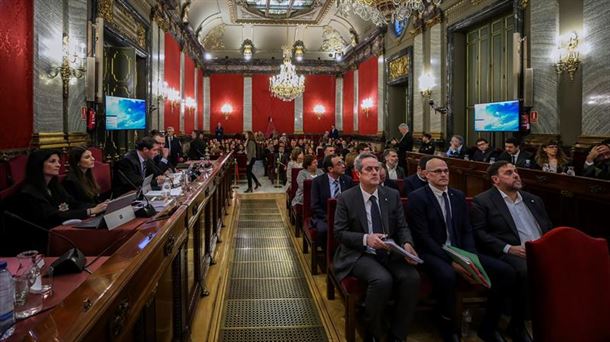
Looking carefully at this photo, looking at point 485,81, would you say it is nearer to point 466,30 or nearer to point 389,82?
point 466,30

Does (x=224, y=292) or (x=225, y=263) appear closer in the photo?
(x=224, y=292)

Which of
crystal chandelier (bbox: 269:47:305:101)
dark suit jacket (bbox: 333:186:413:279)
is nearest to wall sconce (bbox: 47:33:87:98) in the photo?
dark suit jacket (bbox: 333:186:413:279)

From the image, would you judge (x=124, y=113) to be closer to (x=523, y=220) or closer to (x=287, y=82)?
(x=523, y=220)

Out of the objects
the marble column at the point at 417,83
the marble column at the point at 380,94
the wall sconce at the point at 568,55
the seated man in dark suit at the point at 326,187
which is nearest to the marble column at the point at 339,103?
the marble column at the point at 380,94

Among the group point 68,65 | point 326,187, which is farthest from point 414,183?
point 68,65

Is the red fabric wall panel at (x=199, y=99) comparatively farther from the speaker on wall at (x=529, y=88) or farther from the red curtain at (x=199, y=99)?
the speaker on wall at (x=529, y=88)

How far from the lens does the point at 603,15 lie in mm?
5008

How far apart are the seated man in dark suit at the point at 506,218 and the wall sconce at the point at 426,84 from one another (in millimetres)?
6730

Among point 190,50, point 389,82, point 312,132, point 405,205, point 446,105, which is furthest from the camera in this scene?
point 312,132

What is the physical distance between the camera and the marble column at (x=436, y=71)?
9.20m

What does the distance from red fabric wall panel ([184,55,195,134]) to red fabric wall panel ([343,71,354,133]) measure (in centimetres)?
603

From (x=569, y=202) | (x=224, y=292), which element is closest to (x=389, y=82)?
(x=569, y=202)

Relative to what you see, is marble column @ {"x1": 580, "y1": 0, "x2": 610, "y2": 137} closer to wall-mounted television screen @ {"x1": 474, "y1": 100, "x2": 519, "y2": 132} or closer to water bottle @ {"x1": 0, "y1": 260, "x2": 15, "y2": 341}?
wall-mounted television screen @ {"x1": 474, "y1": 100, "x2": 519, "y2": 132}

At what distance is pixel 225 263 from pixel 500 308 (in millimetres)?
2710
